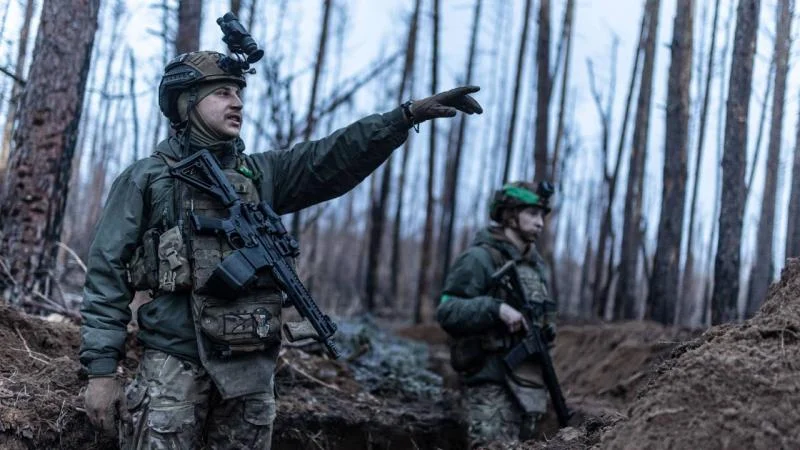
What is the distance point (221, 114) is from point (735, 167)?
627 cm

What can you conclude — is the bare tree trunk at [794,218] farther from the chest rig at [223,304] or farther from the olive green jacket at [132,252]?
the chest rig at [223,304]

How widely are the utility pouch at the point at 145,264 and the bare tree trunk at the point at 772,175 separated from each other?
858cm

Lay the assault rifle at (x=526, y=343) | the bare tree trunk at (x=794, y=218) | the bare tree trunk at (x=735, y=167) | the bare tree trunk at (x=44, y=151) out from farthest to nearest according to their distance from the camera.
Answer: the bare tree trunk at (x=794, y=218), the bare tree trunk at (x=735, y=167), the bare tree trunk at (x=44, y=151), the assault rifle at (x=526, y=343)

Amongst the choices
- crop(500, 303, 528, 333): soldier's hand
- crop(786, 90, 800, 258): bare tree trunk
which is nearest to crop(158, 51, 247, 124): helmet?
crop(500, 303, 528, 333): soldier's hand

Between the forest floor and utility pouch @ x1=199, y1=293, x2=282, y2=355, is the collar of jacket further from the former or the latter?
the forest floor

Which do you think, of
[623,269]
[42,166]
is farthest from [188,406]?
[623,269]

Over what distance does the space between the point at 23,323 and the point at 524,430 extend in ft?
11.4

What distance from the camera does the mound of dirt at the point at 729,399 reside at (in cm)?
256

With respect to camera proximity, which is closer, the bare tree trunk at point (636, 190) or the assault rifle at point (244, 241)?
the assault rifle at point (244, 241)

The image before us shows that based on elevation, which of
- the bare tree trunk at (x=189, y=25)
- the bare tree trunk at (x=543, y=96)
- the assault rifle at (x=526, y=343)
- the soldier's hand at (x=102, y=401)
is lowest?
the soldier's hand at (x=102, y=401)

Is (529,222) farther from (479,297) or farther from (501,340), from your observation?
(501,340)

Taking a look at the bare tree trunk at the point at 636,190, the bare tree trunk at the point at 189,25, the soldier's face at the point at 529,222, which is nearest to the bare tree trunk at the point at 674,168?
the bare tree trunk at the point at 636,190

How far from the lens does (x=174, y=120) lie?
379 centimetres

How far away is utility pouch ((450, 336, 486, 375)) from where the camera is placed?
5.56 meters
